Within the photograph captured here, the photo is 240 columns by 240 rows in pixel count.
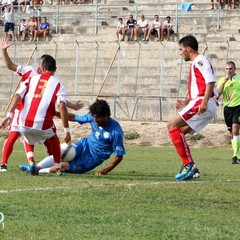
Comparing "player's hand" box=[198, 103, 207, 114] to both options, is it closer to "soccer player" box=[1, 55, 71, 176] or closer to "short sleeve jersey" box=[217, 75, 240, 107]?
"soccer player" box=[1, 55, 71, 176]

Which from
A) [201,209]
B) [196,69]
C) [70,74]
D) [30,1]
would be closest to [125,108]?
[70,74]

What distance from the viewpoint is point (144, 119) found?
38.5m

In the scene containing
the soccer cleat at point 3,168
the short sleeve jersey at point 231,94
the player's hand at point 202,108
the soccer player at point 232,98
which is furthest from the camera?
the short sleeve jersey at point 231,94

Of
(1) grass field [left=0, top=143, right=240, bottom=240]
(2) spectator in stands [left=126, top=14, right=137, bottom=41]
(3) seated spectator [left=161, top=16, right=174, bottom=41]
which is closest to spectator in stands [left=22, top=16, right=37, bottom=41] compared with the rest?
(2) spectator in stands [left=126, top=14, right=137, bottom=41]

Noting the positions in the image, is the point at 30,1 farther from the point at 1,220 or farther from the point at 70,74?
the point at 1,220

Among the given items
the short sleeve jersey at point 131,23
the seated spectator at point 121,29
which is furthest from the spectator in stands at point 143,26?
the seated spectator at point 121,29

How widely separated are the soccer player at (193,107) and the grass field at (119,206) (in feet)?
1.31

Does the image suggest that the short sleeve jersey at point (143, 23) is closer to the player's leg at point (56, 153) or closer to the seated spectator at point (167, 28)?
the seated spectator at point (167, 28)

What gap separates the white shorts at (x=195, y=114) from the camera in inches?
616

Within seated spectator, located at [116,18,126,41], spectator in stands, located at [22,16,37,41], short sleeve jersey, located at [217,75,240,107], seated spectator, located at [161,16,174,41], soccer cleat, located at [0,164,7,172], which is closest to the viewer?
soccer cleat, located at [0,164,7,172]

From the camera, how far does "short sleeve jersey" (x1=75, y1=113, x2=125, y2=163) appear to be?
628 inches

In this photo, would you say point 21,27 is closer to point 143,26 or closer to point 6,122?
point 143,26

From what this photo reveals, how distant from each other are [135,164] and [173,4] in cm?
2638

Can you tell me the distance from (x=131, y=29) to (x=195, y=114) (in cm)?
2760
